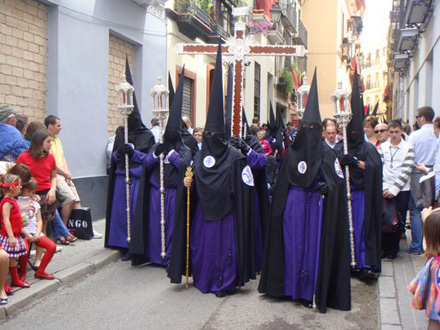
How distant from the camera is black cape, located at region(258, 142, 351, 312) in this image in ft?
18.3

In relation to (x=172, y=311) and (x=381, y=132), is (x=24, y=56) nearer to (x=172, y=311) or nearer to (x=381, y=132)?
(x=172, y=311)

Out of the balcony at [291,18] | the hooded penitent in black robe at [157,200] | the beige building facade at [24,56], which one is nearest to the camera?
the hooded penitent in black robe at [157,200]

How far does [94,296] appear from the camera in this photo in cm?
627

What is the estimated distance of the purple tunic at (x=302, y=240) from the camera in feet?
18.7

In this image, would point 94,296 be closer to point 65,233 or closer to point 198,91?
point 65,233

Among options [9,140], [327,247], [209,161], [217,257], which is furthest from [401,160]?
[9,140]

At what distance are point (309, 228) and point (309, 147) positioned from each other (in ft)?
2.72

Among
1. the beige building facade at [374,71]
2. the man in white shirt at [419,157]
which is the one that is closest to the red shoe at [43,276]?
the man in white shirt at [419,157]

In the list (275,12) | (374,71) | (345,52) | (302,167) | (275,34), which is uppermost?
(374,71)

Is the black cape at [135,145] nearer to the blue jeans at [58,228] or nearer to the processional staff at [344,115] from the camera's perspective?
the blue jeans at [58,228]

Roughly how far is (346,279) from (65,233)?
4593mm

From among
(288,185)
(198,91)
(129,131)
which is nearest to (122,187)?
(129,131)

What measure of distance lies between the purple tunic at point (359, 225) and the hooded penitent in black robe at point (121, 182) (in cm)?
299

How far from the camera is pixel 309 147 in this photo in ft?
18.7
